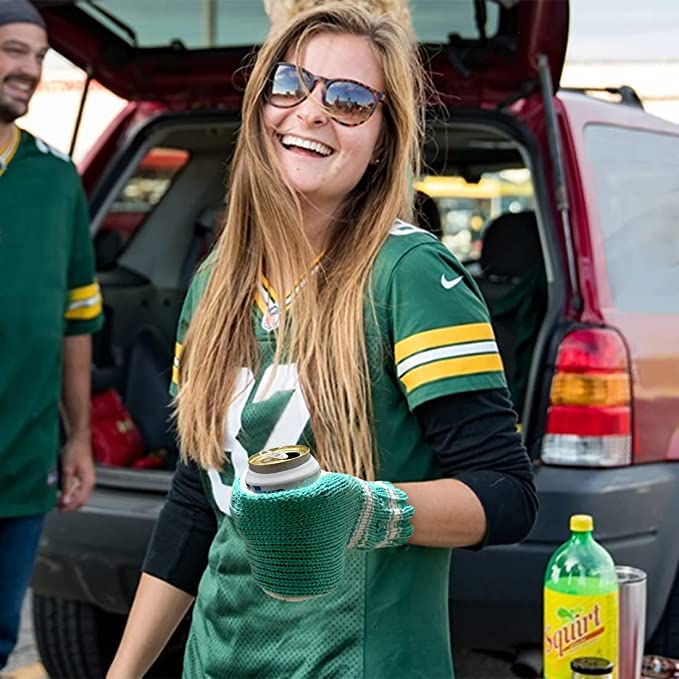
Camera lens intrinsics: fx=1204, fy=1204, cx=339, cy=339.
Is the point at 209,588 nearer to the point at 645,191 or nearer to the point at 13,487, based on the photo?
the point at 13,487

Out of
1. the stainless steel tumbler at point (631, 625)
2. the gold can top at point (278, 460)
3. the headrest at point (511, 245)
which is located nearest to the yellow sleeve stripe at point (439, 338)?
the gold can top at point (278, 460)

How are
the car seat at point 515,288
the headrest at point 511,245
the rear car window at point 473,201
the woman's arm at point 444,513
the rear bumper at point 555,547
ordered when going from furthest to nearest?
the rear car window at point 473,201
the headrest at point 511,245
the car seat at point 515,288
the rear bumper at point 555,547
the woman's arm at point 444,513

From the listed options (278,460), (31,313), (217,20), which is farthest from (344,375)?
(217,20)

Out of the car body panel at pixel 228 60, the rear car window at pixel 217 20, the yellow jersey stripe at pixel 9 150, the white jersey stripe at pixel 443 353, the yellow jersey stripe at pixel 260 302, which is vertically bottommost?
the white jersey stripe at pixel 443 353

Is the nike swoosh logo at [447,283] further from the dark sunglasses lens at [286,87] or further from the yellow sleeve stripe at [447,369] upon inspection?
the dark sunglasses lens at [286,87]

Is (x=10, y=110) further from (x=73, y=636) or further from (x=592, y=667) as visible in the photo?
(x=592, y=667)

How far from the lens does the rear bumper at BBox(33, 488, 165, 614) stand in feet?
10.7

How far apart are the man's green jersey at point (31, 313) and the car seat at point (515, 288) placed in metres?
1.47

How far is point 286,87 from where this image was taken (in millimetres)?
1665

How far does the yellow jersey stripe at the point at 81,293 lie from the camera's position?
305 centimetres

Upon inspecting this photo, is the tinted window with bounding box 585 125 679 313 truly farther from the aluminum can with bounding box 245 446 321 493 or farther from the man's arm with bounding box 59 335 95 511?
the aluminum can with bounding box 245 446 321 493

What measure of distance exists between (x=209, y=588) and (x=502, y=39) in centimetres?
207

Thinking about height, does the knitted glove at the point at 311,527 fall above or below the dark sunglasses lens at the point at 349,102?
below

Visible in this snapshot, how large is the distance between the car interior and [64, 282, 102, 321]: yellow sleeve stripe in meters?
1.08
